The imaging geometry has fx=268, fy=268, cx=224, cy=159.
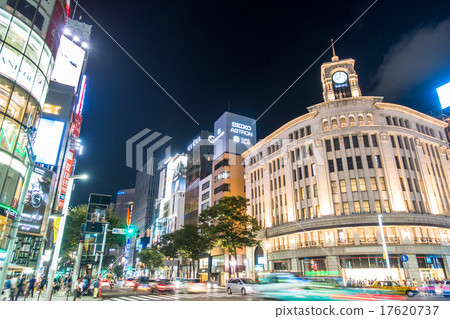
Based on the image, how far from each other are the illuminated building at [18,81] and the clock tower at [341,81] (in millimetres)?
43845

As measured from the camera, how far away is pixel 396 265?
1363 inches

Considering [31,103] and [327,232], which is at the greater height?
[31,103]

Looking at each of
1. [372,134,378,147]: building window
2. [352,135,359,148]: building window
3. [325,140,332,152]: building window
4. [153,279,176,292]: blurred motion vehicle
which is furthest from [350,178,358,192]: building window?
Result: [153,279,176,292]: blurred motion vehicle

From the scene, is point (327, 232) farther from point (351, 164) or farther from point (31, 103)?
point (31, 103)

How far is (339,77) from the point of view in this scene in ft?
166

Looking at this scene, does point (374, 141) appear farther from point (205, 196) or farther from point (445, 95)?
point (205, 196)

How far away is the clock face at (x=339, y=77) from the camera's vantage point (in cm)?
5028

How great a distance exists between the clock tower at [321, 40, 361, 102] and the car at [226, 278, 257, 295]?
37106mm

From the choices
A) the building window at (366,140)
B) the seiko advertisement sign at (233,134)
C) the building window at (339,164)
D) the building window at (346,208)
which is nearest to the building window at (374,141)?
the building window at (366,140)

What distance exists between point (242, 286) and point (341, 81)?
1646 inches

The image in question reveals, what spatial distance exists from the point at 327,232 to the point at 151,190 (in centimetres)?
13793

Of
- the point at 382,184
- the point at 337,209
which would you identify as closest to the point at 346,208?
the point at 337,209

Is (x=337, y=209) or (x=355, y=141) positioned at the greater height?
(x=355, y=141)
